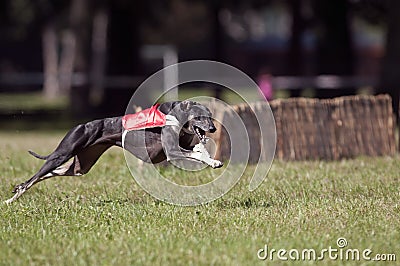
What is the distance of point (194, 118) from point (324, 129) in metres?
6.38

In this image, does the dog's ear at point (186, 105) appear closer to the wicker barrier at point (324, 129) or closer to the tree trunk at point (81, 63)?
the wicker barrier at point (324, 129)

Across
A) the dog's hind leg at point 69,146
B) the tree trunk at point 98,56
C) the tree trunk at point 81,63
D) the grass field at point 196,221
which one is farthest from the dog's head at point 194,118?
the tree trunk at point 98,56

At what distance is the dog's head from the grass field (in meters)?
0.85

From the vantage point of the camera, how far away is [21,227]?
885 centimetres

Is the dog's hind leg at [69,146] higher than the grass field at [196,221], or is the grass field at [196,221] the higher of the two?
the dog's hind leg at [69,146]

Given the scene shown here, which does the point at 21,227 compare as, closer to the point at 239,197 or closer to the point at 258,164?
the point at 239,197

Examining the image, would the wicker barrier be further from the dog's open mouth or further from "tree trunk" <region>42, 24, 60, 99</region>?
"tree trunk" <region>42, 24, 60, 99</region>

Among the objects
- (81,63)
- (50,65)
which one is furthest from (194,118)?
(50,65)

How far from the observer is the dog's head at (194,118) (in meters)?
9.34

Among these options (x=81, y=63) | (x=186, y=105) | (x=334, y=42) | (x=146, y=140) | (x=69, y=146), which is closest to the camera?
(x=186, y=105)

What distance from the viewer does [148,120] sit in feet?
32.1

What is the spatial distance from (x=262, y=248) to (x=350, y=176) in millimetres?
5244

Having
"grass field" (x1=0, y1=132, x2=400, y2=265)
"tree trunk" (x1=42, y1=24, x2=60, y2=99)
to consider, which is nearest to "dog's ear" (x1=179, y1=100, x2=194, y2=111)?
"grass field" (x1=0, y1=132, x2=400, y2=265)

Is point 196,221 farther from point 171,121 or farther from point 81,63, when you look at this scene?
point 81,63
